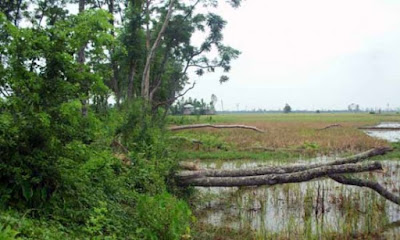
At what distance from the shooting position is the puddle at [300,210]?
263 inches

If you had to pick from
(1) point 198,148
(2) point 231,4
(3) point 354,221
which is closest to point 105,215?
(3) point 354,221

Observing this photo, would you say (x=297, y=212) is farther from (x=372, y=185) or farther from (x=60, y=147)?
(x=60, y=147)

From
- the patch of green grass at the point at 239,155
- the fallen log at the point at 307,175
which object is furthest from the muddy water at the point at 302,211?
the patch of green grass at the point at 239,155

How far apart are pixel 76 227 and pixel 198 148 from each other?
13.9 meters

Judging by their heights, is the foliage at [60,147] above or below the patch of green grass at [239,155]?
above

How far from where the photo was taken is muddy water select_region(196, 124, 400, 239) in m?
6.52

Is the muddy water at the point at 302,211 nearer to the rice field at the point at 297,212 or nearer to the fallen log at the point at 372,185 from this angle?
the rice field at the point at 297,212

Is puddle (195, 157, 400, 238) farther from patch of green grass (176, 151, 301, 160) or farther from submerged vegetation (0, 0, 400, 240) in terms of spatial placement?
patch of green grass (176, 151, 301, 160)

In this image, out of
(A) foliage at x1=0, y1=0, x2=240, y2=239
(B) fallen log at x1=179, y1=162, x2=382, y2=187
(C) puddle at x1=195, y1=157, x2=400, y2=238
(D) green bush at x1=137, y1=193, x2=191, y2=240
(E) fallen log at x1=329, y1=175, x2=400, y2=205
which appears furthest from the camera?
(B) fallen log at x1=179, y1=162, x2=382, y2=187

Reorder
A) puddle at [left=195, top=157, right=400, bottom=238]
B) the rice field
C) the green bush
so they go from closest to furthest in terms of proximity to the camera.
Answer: the green bush, the rice field, puddle at [left=195, top=157, right=400, bottom=238]

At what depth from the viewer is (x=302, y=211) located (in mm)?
7758

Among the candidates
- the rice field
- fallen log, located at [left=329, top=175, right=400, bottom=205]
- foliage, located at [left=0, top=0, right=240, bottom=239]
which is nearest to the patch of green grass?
the rice field

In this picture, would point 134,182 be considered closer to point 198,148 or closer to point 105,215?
point 105,215

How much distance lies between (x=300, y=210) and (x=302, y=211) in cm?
8
